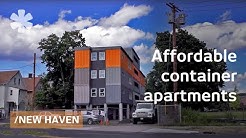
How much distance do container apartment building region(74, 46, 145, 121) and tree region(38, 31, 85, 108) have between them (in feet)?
0.23

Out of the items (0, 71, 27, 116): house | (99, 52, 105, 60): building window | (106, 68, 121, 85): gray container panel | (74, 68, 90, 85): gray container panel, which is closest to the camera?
(99, 52, 105, 60): building window

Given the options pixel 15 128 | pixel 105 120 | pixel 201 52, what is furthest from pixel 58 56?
pixel 201 52

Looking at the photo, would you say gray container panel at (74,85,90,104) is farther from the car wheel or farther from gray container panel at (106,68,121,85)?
the car wheel

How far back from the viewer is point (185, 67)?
9.30ft

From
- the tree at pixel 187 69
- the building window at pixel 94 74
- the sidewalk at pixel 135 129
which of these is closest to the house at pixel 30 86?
the building window at pixel 94 74

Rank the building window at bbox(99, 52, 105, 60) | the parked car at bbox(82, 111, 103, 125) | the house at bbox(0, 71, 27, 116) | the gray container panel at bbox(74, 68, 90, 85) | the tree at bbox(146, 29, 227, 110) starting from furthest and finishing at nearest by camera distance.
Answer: the parked car at bbox(82, 111, 103, 125), the house at bbox(0, 71, 27, 116), the gray container panel at bbox(74, 68, 90, 85), the building window at bbox(99, 52, 105, 60), the tree at bbox(146, 29, 227, 110)

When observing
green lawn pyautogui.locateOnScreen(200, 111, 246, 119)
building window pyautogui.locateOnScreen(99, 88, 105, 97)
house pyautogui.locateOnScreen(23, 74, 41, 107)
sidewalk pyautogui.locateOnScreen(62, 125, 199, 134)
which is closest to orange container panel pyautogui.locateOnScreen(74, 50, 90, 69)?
building window pyautogui.locateOnScreen(99, 88, 105, 97)

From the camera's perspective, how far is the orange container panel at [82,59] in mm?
3079

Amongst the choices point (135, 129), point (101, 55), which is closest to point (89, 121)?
point (135, 129)

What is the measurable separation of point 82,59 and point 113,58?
0.35 meters

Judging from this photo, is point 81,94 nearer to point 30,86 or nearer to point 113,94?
point 113,94

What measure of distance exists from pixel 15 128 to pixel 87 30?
5.45 feet

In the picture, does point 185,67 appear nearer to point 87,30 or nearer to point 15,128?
point 87,30

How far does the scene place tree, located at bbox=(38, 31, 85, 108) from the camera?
3100mm
